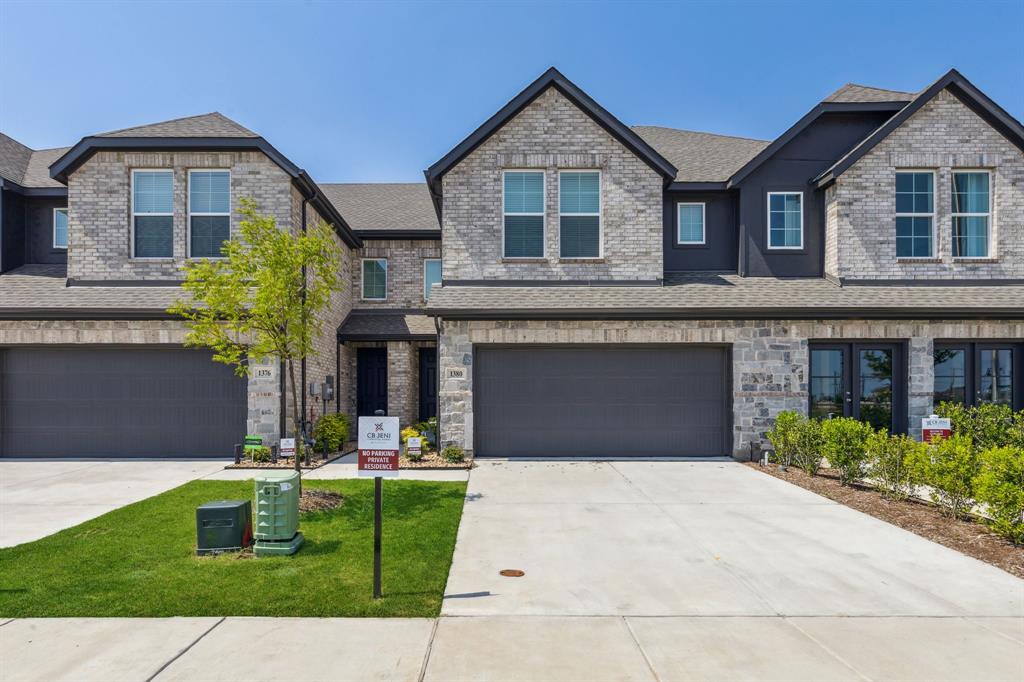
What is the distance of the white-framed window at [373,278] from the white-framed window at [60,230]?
8013 millimetres

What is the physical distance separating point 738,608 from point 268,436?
11.1m

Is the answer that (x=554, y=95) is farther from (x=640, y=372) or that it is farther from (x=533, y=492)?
(x=533, y=492)

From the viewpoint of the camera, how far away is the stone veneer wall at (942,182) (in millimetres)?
13906

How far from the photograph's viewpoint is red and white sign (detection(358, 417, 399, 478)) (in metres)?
5.54

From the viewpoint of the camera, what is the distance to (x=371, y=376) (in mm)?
17984

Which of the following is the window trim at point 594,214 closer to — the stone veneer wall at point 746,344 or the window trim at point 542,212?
the window trim at point 542,212

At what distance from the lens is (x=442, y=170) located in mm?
13766

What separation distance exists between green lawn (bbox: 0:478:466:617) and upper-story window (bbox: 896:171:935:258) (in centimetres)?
1293

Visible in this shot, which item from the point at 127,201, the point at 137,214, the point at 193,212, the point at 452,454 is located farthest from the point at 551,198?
the point at 127,201

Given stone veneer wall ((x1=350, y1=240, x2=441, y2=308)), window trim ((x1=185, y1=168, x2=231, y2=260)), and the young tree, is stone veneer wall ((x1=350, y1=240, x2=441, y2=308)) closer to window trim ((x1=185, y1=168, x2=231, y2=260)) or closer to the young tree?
window trim ((x1=185, y1=168, x2=231, y2=260))

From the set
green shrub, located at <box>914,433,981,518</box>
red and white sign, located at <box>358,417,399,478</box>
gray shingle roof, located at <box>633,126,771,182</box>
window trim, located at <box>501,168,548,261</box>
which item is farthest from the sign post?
gray shingle roof, located at <box>633,126,771,182</box>

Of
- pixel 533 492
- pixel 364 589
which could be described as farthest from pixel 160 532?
pixel 533 492

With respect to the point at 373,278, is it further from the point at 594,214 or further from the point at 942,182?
the point at 942,182

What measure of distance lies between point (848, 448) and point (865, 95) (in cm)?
1024
